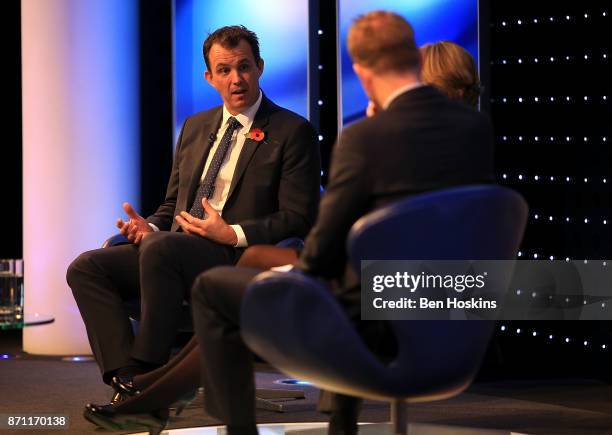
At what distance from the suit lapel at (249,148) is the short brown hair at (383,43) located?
1379 mm

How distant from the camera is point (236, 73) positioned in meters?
3.86

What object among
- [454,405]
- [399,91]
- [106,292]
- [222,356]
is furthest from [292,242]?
[454,405]

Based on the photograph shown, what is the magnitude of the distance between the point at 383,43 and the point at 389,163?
29cm

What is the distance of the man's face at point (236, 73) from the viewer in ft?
12.6

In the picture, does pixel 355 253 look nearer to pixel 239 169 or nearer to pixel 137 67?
pixel 239 169

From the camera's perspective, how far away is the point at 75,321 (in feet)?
21.5

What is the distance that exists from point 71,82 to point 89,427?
3.04 m

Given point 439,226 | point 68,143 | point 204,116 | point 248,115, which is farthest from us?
point 68,143

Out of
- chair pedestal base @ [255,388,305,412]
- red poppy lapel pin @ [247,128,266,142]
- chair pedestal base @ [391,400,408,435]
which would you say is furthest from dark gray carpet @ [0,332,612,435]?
chair pedestal base @ [391,400,408,435]

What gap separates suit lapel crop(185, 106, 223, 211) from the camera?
12.7 feet

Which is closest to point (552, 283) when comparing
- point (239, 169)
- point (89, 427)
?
point (239, 169)

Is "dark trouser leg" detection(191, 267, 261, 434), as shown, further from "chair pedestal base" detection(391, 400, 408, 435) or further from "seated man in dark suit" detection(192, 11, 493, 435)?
"chair pedestal base" detection(391, 400, 408, 435)

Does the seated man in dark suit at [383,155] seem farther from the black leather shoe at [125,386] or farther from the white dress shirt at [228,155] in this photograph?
the white dress shirt at [228,155]

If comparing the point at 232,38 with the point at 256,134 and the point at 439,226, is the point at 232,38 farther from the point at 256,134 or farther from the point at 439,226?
the point at 439,226
